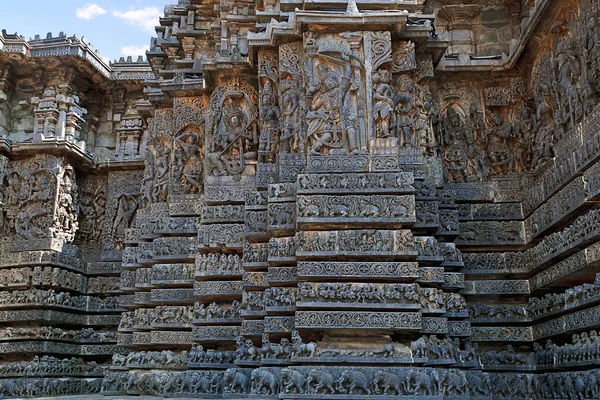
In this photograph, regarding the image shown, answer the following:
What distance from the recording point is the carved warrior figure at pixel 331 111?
34.6 ft

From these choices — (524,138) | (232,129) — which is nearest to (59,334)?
(232,129)

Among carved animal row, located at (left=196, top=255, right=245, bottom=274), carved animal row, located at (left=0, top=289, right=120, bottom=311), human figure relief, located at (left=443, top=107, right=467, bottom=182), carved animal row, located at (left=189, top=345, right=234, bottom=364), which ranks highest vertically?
human figure relief, located at (left=443, top=107, right=467, bottom=182)

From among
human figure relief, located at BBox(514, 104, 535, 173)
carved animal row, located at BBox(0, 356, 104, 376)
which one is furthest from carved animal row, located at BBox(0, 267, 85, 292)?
human figure relief, located at BBox(514, 104, 535, 173)

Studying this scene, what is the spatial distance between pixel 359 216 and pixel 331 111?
2.10 metres

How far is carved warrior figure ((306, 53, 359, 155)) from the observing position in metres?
10.5

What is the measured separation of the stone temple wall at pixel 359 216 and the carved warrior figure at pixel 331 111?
0.04 metres

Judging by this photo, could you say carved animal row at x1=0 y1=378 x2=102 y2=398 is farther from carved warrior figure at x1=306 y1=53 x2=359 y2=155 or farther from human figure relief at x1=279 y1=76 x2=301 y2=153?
carved warrior figure at x1=306 y1=53 x2=359 y2=155

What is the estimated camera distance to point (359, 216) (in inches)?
389

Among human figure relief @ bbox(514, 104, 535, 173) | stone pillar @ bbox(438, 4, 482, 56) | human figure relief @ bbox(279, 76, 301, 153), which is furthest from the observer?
stone pillar @ bbox(438, 4, 482, 56)

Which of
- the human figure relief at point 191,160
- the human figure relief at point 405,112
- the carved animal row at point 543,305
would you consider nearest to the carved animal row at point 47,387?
the human figure relief at point 191,160

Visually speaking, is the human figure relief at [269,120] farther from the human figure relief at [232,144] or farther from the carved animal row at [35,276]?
the carved animal row at [35,276]

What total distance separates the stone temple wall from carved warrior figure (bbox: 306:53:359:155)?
4 cm

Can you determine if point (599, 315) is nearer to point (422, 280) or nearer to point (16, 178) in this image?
point (422, 280)

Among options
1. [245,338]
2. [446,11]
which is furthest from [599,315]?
[446,11]
